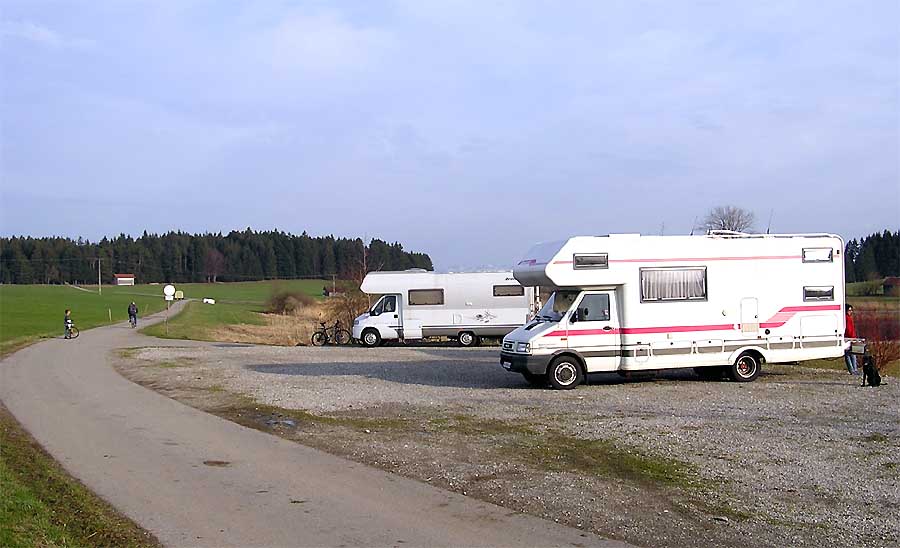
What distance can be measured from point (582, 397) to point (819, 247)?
661 centimetres

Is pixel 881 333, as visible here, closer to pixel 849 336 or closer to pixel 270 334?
pixel 849 336

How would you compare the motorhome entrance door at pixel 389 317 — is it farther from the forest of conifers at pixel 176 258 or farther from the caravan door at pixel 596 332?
the forest of conifers at pixel 176 258

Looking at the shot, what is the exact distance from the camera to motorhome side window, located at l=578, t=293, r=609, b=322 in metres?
17.0

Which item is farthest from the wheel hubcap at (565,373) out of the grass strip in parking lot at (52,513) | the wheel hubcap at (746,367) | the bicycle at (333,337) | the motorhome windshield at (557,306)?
the bicycle at (333,337)

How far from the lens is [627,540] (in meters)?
6.75

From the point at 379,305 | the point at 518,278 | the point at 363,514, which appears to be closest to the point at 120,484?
the point at 363,514

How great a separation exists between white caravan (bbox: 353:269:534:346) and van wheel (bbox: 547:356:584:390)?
13777mm

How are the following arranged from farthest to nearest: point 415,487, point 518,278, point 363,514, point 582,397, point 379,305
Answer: point 379,305 → point 518,278 → point 582,397 → point 415,487 → point 363,514

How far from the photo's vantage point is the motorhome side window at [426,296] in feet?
101

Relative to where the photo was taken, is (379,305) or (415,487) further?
(379,305)

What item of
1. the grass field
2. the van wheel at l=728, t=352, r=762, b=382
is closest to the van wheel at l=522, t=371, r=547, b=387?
the van wheel at l=728, t=352, r=762, b=382

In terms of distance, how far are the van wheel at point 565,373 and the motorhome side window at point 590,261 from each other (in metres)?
1.85

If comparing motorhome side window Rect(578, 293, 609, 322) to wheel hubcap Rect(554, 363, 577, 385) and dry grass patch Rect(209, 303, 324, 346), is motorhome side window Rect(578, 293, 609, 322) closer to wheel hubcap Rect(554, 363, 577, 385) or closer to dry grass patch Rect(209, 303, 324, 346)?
wheel hubcap Rect(554, 363, 577, 385)

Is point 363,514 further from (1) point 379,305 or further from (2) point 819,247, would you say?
(1) point 379,305
